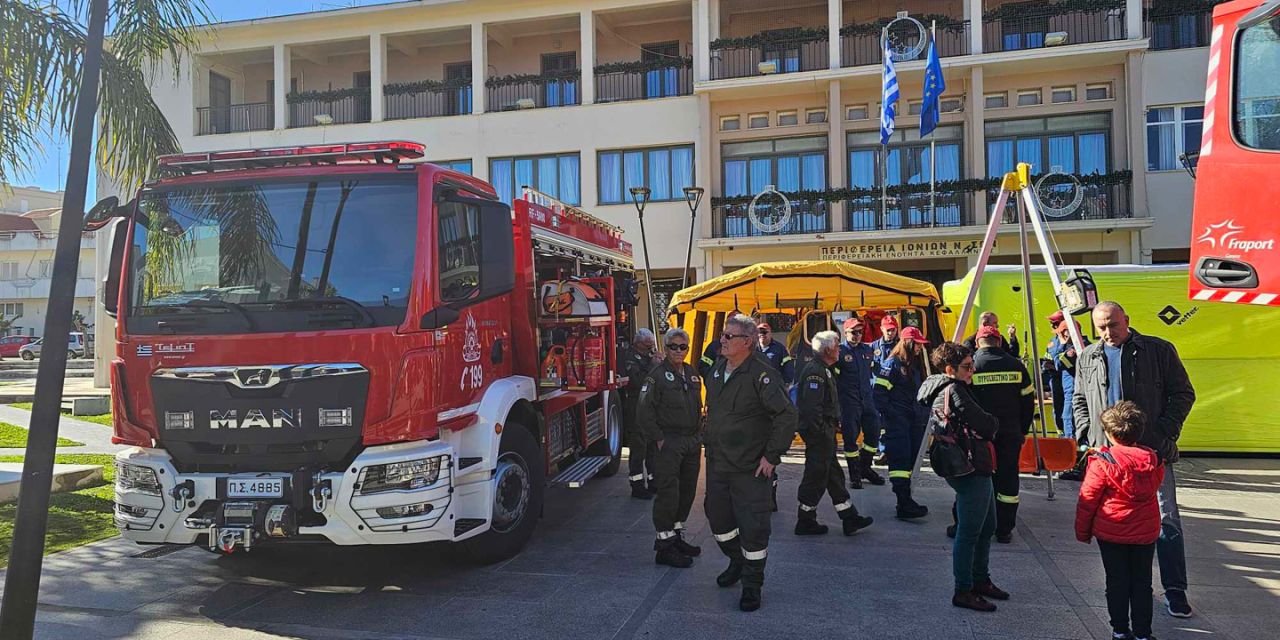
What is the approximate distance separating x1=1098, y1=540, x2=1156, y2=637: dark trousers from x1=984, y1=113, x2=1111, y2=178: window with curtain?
17003 mm

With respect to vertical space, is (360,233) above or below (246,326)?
above

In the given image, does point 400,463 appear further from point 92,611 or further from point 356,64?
point 356,64

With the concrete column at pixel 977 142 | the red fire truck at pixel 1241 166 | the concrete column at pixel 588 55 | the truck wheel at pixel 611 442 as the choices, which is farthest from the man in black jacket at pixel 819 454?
the concrete column at pixel 588 55

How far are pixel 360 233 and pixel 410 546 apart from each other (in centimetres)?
269

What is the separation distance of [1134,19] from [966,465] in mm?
18159

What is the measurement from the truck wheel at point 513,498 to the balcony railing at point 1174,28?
1925 cm

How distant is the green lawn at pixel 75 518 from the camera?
22.6ft


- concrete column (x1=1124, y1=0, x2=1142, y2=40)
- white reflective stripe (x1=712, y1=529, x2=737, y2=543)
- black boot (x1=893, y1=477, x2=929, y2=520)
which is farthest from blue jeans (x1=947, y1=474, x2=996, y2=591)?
concrete column (x1=1124, y1=0, x2=1142, y2=40)

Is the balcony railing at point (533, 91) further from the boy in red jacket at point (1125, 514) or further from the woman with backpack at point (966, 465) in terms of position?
the boy in red jacket at point (1125, 514)

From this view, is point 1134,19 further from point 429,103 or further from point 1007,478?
point 429,103

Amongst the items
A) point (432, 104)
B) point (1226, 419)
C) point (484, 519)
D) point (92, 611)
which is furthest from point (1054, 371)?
point (432, 104)

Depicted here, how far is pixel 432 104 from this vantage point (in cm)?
2281

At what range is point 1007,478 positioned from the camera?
237 inches

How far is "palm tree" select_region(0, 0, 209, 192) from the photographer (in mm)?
5402
